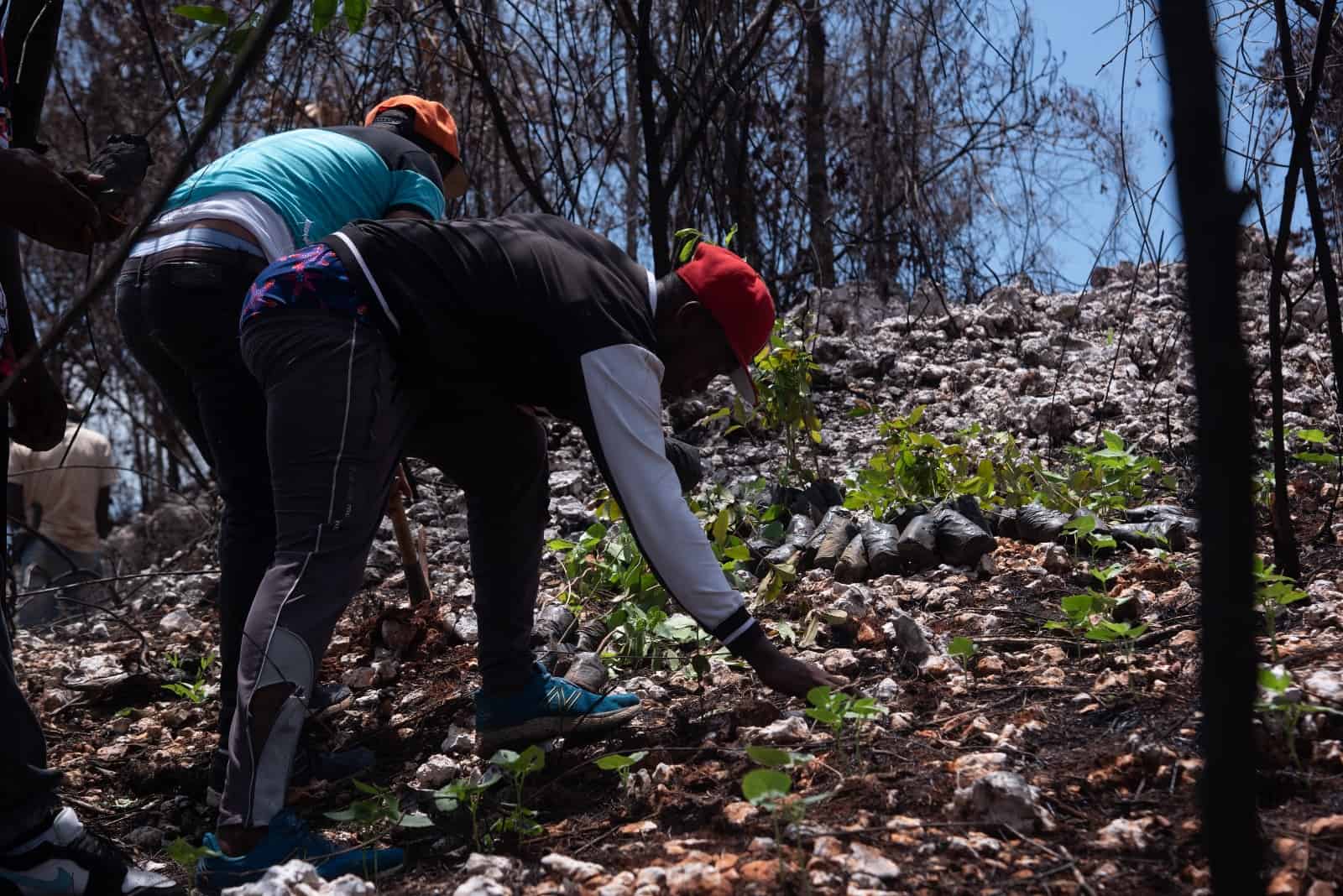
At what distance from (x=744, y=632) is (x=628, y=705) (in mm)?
545

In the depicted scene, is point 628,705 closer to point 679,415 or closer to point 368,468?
point 368,468

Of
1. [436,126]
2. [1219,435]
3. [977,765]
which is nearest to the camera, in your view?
[1219,435]

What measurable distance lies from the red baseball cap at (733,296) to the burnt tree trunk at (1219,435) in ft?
3.83

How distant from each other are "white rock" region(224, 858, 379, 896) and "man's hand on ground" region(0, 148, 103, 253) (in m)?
1.01

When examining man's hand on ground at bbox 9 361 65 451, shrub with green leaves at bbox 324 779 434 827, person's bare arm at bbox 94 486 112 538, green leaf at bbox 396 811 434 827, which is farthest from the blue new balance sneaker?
person's bare arm at bbox 94 486 112 538

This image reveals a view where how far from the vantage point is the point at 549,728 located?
2.42 meters

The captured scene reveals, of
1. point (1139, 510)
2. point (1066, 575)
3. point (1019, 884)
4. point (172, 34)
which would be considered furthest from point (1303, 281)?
A: point (172, 34)

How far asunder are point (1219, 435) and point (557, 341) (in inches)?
48.0

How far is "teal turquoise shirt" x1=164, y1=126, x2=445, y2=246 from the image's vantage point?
2.44 metres

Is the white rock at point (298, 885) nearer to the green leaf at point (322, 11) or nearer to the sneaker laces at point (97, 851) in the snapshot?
the sneaker laces at point (97, 851)

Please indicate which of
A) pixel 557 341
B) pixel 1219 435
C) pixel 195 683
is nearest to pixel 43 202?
pixel 557 341

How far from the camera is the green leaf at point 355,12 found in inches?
60.4

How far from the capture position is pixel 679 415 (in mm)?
5371

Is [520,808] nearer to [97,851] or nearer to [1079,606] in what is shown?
[97,851]
